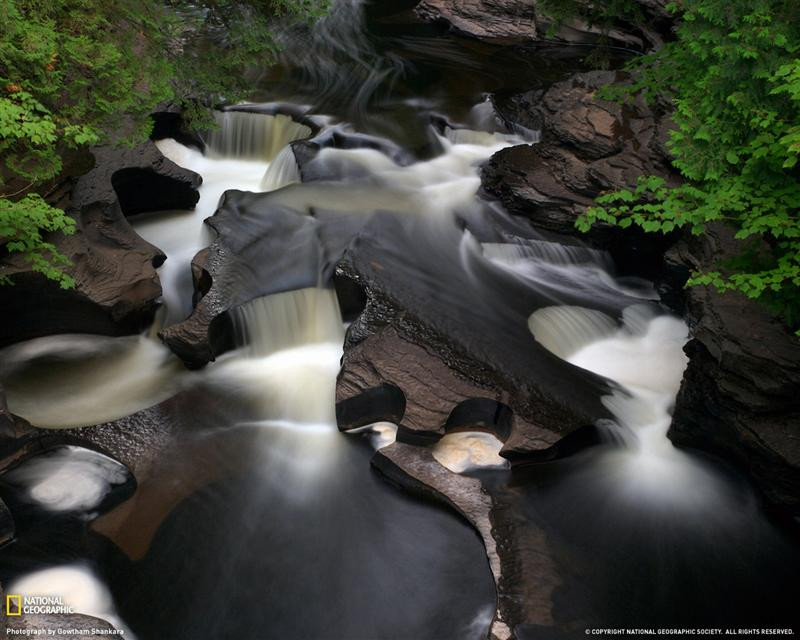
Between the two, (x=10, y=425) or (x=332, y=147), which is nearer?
(x=10, y=425)

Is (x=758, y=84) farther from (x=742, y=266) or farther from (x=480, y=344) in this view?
(x=480, y=344)

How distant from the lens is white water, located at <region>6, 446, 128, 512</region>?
5898mm

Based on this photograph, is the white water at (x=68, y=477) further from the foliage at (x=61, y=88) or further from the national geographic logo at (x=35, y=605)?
the foliage at (x=61, y=88)

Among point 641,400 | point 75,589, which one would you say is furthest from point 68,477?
point 641,400

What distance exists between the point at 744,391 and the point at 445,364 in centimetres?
277

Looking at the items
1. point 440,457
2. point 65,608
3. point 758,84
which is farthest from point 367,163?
point 65,608

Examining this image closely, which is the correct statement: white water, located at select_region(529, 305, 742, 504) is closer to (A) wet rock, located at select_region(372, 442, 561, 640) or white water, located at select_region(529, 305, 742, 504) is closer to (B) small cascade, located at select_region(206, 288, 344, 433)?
(A) wet rock, located at select_region(372, 442, 561, 640)

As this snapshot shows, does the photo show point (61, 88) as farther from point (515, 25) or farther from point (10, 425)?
point (515, 25)

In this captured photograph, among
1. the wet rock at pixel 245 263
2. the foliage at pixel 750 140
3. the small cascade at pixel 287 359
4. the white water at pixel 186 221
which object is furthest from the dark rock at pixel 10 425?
the foliage at pixel 750 140

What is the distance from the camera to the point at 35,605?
4965 millimetres

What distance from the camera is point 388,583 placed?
17.9ft

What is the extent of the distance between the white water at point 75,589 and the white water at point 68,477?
64 centimetres

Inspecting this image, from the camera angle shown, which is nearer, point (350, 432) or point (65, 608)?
point (65, 608)

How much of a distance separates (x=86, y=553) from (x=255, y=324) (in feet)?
9.62
